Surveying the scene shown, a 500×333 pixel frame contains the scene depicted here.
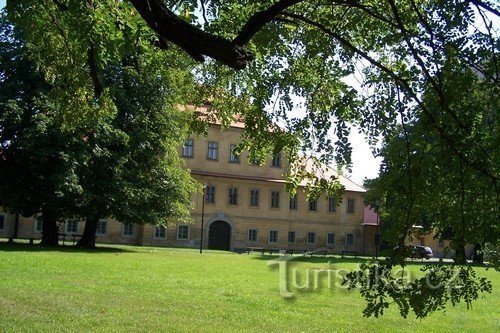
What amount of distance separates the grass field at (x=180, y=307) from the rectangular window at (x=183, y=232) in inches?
1366

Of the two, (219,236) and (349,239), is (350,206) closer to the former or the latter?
(349,239)

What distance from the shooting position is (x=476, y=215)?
5.63 metres

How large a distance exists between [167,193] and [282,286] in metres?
19.5

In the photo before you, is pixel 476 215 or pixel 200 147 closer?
pixel 476 215

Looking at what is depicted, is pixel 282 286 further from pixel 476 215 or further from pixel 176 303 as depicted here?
pixel 476 215

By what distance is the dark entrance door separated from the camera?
5241 centimetres

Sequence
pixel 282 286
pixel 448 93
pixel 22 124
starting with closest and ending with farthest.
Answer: pixel 448 93 < pixel 282 286 < pixel 22 124

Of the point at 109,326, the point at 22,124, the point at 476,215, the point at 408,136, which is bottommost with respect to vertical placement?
the point at 109,326

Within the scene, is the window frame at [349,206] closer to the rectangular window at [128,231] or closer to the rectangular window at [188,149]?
the rectangular window at [188,149]

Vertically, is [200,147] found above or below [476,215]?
above

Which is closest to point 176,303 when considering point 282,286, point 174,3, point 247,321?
point 247,321

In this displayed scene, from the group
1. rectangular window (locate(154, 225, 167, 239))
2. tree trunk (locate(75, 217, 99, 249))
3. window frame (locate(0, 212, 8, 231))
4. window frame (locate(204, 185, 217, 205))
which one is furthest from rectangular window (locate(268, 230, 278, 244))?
tree trunk (locate(75, 217, 99, 249))

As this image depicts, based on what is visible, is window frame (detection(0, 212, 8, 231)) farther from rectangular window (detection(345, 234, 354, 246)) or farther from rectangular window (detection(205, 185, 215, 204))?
rectangular window (detection(345, 234, 354, 246))

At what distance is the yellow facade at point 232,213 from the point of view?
50.9 metres
